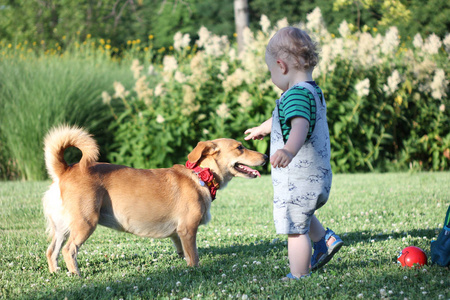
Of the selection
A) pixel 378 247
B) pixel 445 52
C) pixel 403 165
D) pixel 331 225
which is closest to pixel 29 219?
pixel 331 225

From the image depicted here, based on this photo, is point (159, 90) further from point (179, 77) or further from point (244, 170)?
point (244, 170)

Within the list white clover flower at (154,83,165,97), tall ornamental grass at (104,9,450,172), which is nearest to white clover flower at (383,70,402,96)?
tall ornamental grass at (104,9,450,172)

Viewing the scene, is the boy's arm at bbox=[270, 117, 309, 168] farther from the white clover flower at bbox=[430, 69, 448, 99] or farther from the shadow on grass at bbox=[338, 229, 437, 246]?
the white clover flower at bbox=[430, 69, 448, 99]

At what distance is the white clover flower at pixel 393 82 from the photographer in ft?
30.6

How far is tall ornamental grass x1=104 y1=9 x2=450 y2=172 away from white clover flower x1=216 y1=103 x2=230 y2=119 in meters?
0.02

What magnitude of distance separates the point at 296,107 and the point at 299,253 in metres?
1.00

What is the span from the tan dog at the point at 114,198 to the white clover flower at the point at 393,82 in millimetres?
5988

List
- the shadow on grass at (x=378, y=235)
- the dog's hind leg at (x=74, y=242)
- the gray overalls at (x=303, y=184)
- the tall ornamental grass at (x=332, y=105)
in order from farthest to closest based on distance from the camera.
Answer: the tall ornamental grass at (x=332, y=105) → the shadow on grass at (x=378, y=235) → the dog's hind leg at (x=74, y=242) → the gray overalls at (x=303, y=184)

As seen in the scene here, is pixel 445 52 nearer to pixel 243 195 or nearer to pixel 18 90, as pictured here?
pixel 243 195

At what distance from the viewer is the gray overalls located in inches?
135

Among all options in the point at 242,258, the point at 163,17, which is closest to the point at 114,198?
the point at 242,258

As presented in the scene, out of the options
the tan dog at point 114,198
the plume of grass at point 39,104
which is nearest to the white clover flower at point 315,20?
the plume of grass at point 39,104

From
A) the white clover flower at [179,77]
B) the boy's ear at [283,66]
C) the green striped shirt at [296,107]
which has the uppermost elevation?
the boy's ear at [283,66]

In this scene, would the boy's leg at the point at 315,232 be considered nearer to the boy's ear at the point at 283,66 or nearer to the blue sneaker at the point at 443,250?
the blue sneaker at the point at 443,250
